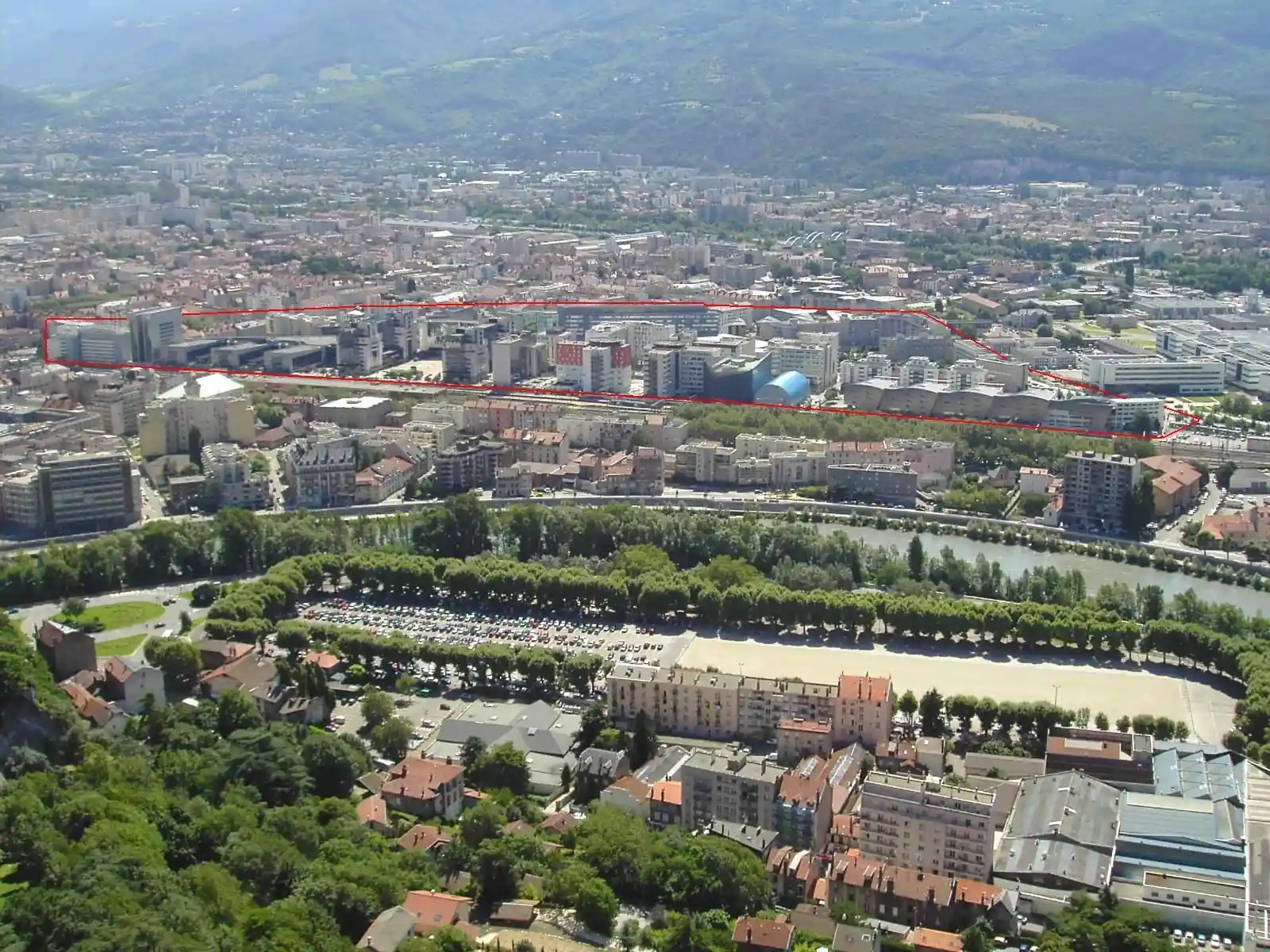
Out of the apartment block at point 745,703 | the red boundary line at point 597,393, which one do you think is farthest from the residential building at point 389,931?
the red boundary line at point 597,393

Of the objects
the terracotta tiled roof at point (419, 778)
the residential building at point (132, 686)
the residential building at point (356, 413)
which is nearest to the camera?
the terracotta tiled roof at point (419, 778)

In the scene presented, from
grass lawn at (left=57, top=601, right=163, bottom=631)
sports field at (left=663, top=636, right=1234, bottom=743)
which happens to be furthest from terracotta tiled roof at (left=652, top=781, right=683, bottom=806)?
grass lawn at (left=57, top=601, right=163, bottom=631)

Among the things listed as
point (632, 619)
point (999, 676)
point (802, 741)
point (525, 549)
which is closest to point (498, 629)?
point (632, 619)

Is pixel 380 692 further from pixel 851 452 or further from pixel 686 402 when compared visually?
pixel 686 402

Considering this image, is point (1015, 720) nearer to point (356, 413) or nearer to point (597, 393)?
point (356, 413)

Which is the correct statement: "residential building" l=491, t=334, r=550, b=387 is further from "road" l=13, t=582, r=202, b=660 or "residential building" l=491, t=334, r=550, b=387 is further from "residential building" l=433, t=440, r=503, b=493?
"road" l=13, t=582, r=202, b=660

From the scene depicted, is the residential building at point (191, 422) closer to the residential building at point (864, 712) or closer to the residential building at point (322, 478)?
the residential building at point (322, 478)

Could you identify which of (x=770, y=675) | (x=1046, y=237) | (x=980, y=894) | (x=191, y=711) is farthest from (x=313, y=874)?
(x=1046, y=237)
